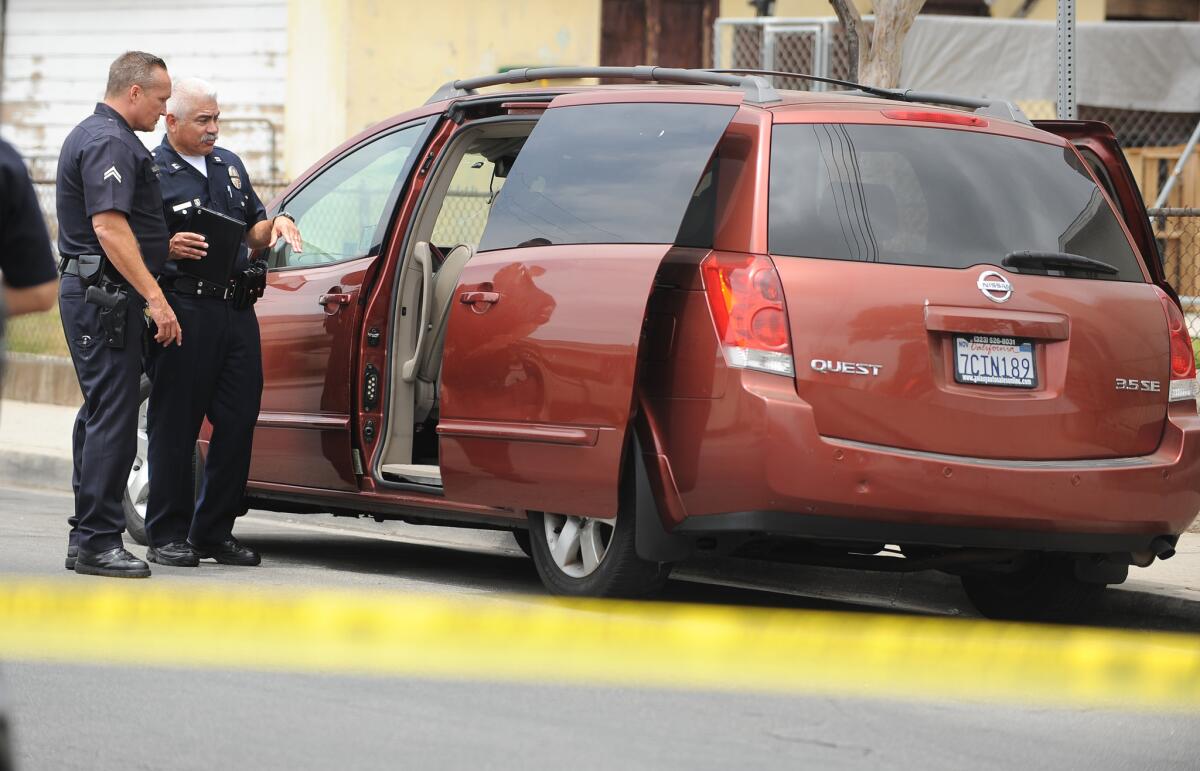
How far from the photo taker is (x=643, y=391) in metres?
6.52

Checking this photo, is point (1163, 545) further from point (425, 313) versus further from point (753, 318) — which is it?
point (425, 313)

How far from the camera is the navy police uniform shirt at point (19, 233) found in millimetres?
3857

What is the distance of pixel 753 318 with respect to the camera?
6.20m

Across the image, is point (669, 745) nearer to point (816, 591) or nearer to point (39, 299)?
point (39, 299)

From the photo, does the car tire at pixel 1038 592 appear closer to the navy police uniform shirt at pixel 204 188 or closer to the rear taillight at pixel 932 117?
the rear taillight at pixel 932 117

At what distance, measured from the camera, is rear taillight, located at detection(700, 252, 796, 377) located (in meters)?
6.16

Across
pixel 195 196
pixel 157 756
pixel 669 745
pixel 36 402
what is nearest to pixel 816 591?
pixel 195 196

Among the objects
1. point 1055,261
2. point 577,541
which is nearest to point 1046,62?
point 1055,261

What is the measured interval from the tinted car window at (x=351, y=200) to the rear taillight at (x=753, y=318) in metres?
2.02

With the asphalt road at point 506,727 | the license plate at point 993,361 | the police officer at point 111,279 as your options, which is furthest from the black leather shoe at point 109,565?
the license plate at point 993,361

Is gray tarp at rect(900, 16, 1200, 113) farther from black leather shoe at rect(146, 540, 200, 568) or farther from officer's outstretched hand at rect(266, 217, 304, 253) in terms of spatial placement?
black leather shoe at rect(146, 540, 200, 568)

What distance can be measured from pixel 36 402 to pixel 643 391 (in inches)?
402

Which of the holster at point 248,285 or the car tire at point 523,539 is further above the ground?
the holster at point 248,285

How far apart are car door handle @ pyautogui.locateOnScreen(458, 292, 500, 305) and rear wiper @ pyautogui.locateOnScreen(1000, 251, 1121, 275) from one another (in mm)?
1731
